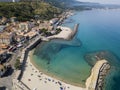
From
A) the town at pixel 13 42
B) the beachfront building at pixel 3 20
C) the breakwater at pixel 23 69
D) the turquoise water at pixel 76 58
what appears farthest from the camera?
the beachfront building at pixel 3 20

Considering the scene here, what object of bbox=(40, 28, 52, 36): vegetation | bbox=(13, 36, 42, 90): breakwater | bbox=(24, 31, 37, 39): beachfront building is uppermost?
bbox=(13, 36, 42, 90): breakwater

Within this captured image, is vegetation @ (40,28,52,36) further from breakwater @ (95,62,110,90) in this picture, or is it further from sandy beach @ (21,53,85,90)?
breakwater @ (95,62,110,90)

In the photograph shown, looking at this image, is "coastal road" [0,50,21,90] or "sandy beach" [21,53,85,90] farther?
"sandy beach" [21,53,85,90]

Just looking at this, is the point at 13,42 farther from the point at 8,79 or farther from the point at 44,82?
the point at 44,82

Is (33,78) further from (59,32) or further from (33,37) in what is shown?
(59,32)

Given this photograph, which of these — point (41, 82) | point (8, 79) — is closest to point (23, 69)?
point (8, 79)

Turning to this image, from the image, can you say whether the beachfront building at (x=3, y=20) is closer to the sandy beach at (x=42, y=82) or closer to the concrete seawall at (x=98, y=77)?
the sandy beach at (x=42, y=82)

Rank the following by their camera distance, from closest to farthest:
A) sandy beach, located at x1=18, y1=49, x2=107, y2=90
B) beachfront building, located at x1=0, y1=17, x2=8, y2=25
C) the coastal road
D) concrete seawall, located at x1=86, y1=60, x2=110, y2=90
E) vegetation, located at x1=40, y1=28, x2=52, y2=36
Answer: the coastal road → concrete seawall, located at x1=86, y1=60, x2=110, y2=90 → sandy beach, located at x1=18, y1=49, x2=107, y2=90 → vegetation, located at x1=40, y1=28, x2=52, y2=36 → beachfront building, located at x1=0, y1=17, x2=8, y2=25

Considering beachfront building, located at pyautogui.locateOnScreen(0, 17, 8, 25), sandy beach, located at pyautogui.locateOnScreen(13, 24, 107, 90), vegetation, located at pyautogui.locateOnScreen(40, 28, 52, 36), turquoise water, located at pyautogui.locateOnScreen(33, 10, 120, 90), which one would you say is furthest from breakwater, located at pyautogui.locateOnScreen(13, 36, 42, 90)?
beachfront building, located at pyautogui.locateOnScreen(0, 17, 8, 25)

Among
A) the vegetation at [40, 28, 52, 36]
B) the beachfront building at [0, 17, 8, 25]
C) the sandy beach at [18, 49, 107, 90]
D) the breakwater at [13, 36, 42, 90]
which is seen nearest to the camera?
the breakwater at [13, 36, 42, 90]

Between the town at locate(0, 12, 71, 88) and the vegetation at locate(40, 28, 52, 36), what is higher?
the town at locate(0, 12, 71, 88)

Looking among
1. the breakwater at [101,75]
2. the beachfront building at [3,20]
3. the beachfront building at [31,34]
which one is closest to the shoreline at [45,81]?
the breakwater at [101,75]
